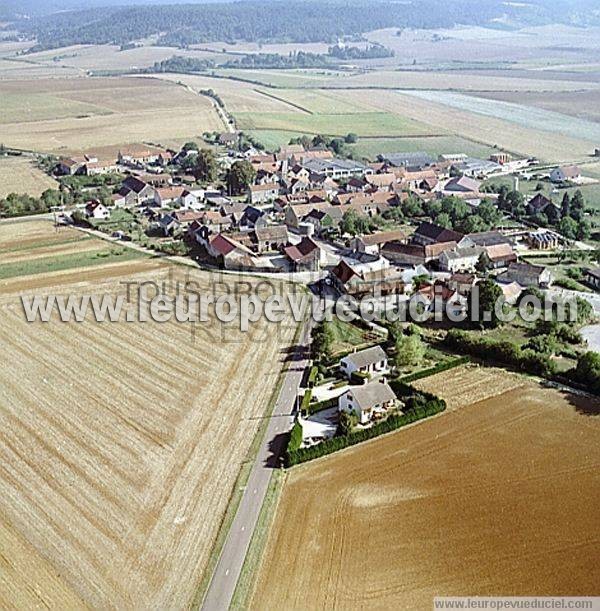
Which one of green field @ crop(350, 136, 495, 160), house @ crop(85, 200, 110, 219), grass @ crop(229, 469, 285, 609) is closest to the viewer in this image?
grass @ crop(229, 469, 285, 609)

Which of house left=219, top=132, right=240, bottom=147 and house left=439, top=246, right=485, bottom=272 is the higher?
house left=219, top=132, right=240, bottom=147

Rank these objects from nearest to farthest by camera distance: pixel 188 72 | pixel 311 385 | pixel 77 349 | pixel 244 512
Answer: pixel 244 512 → pixel 311 385 → pixel 77 349 → pixel 188 72

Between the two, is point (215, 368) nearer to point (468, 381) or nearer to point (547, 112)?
point (468, 381)

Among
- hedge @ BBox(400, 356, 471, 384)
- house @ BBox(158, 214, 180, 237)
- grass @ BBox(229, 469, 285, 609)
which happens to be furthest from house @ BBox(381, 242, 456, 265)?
grass @ BBox(229, 469, 285, 609)

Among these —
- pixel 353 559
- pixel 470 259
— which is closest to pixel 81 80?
pixel 470 259

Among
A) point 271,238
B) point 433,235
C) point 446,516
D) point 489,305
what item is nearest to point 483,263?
point 433,235

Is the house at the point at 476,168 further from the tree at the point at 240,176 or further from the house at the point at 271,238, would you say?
the house at the point at 271,238

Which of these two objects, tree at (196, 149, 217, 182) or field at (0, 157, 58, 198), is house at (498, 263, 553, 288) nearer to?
tree at (196, 149, 217, 182)

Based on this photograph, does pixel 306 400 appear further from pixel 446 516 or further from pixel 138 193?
pixel 138 193
